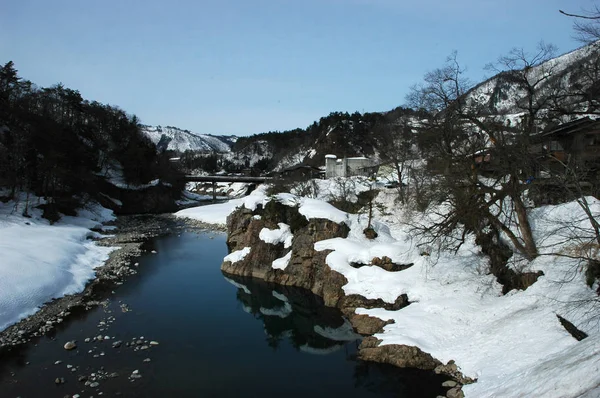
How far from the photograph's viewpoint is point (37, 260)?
818 inches

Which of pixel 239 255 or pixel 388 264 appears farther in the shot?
pixel 239 255

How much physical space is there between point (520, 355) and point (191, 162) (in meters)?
124

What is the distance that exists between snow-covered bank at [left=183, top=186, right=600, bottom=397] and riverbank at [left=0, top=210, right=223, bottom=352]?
1155 cm

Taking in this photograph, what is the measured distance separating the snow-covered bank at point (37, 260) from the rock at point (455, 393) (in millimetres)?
15524

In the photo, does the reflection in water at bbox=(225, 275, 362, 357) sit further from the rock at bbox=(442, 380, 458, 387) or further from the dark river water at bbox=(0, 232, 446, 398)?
the rock at bbox=(442, 380, 458, 387)

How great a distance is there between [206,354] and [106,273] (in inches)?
499

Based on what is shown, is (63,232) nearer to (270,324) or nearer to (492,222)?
(270,324)

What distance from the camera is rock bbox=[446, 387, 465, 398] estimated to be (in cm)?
1017

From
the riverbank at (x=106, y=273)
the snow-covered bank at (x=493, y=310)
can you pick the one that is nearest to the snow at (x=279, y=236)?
the snow-covered bank at (x=493, y=310)

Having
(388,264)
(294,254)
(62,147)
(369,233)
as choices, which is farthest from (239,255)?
(62,147)

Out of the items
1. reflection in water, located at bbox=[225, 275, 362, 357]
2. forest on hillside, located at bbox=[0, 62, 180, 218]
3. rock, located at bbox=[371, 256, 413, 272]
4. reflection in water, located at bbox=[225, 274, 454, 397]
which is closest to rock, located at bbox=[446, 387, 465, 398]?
reflection in water, located at bbox=[225, 274, 454, 397]

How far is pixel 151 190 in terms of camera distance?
59500 mm

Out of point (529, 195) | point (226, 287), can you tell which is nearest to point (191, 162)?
point (226, 287)

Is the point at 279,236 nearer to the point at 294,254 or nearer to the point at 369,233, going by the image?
the point at 294,254
